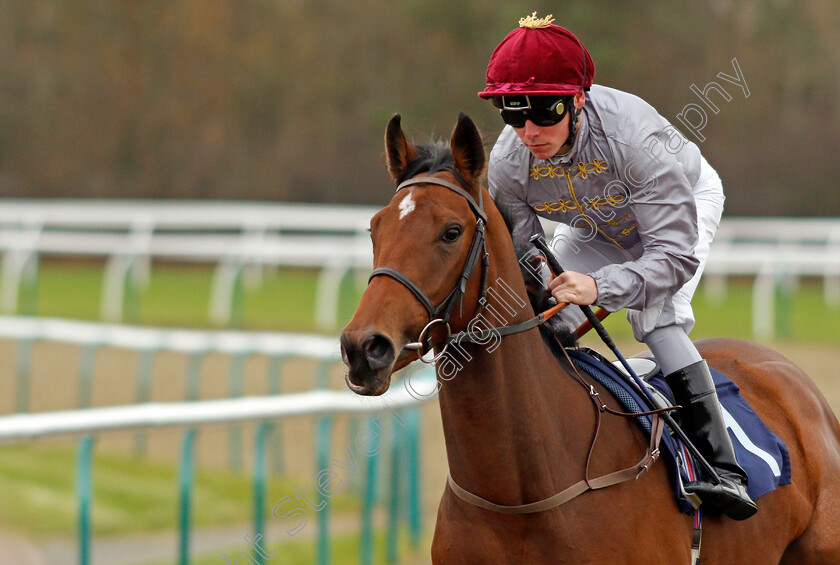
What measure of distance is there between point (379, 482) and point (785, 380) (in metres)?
3.31

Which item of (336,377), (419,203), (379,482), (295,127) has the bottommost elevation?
(379,482)

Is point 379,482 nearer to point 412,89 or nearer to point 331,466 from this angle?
point 331,466

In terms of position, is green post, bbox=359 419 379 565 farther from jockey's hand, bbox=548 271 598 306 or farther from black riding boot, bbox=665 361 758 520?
jockey's hand, bbox=548 271 598 306

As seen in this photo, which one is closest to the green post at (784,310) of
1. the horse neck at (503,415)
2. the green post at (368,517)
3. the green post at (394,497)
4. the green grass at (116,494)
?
the green grass at (116,494)

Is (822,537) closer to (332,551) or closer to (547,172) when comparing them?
(547,172)

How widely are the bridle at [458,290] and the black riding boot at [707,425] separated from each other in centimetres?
74

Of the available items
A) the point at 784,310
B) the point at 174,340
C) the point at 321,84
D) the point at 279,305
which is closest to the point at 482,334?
the point at 174,340

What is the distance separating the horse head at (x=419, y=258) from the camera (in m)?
2.58

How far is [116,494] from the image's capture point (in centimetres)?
566

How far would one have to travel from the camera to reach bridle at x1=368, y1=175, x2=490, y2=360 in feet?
8.78

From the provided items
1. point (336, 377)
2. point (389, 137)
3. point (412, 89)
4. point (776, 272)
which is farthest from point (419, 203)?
point (412, 89)

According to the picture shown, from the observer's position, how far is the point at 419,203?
2793 mm

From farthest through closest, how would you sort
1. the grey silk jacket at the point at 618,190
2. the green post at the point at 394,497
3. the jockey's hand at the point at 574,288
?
the green post at the point at 394,497 < the grey silk jacket at the point at 618,190 < the jockey's hand at the point at 574,288

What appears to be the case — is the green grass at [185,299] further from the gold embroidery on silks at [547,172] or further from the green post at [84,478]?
the gold embroidery on silks at [547,172]
